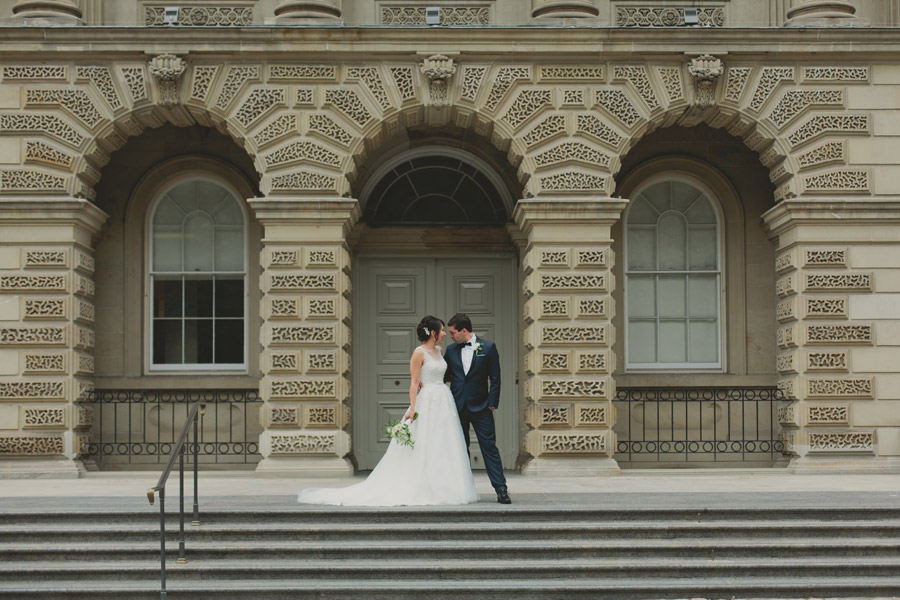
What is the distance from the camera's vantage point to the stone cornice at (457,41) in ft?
49.6

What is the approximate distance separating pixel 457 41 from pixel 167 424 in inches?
264

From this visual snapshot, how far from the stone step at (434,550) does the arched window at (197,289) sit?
6.71 metres

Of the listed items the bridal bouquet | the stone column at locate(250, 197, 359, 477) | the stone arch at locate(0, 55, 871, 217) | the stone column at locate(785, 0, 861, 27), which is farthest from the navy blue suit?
the stone column at locate(785, 0, 861, 27)

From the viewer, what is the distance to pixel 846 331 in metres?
15.3

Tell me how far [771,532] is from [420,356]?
Result: 12.4 feet

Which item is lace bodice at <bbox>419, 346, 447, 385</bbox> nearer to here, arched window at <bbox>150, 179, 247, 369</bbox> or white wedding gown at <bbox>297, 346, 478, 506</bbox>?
white wedding gown at <bbox>297, 346, 478, 506</bbox>

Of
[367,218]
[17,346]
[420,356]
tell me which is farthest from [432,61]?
[17,346]

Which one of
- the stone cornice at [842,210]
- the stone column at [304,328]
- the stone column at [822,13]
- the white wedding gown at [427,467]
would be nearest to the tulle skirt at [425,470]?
the white wedding gown at [427,467]

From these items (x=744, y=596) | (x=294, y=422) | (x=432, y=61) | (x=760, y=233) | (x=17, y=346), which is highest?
(x=432, y=61)

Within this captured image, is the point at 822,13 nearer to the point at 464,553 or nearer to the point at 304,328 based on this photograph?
the point at 304,328

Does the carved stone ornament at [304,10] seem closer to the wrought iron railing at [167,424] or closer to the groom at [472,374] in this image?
the wrought iron railing at [167,424]

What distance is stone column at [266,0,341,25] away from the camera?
50.2 feet

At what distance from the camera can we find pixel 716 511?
10844 mm

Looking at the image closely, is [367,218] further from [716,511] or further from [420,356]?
[716,511]
